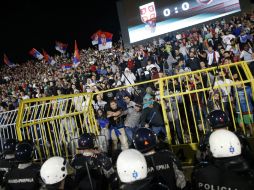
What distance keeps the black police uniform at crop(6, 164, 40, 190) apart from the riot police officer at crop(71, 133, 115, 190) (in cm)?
68

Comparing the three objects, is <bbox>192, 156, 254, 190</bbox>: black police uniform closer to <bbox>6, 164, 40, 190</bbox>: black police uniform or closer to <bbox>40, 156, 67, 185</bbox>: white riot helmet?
<bbox>40, 156, 67, 185</bbox>: white riot helmet

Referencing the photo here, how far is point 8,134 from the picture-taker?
916 centimetres

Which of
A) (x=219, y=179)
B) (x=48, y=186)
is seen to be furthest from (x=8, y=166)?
(x=219, y=179)

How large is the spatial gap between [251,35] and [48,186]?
38.8ft

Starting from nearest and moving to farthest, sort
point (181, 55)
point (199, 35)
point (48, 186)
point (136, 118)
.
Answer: point (48, 186) → point (136, 118) → point (181, 55) → point (199, 35)

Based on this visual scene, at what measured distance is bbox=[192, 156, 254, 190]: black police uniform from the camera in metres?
3.12

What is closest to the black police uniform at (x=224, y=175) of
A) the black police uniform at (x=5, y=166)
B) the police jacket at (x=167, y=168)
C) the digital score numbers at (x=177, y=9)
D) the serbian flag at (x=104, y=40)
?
the police jacket at (x=167, y=168)

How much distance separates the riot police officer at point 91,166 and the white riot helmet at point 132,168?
4.62ft

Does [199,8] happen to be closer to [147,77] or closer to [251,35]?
[251,35]

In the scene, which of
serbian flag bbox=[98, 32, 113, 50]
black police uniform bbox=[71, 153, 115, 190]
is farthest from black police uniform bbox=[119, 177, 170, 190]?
serbian flag bbox=[98, 32, 113, 50]

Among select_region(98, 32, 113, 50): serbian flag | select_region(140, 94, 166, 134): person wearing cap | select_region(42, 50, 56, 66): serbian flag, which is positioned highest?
select_region(42, 50, 56, 66): serbian flag

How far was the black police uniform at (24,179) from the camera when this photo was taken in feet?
16.0

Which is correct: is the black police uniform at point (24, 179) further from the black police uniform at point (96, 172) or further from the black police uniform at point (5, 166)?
the black police uniform at point (5, 166)

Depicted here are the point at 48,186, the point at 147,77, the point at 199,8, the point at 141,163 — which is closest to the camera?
the point at 141,163
